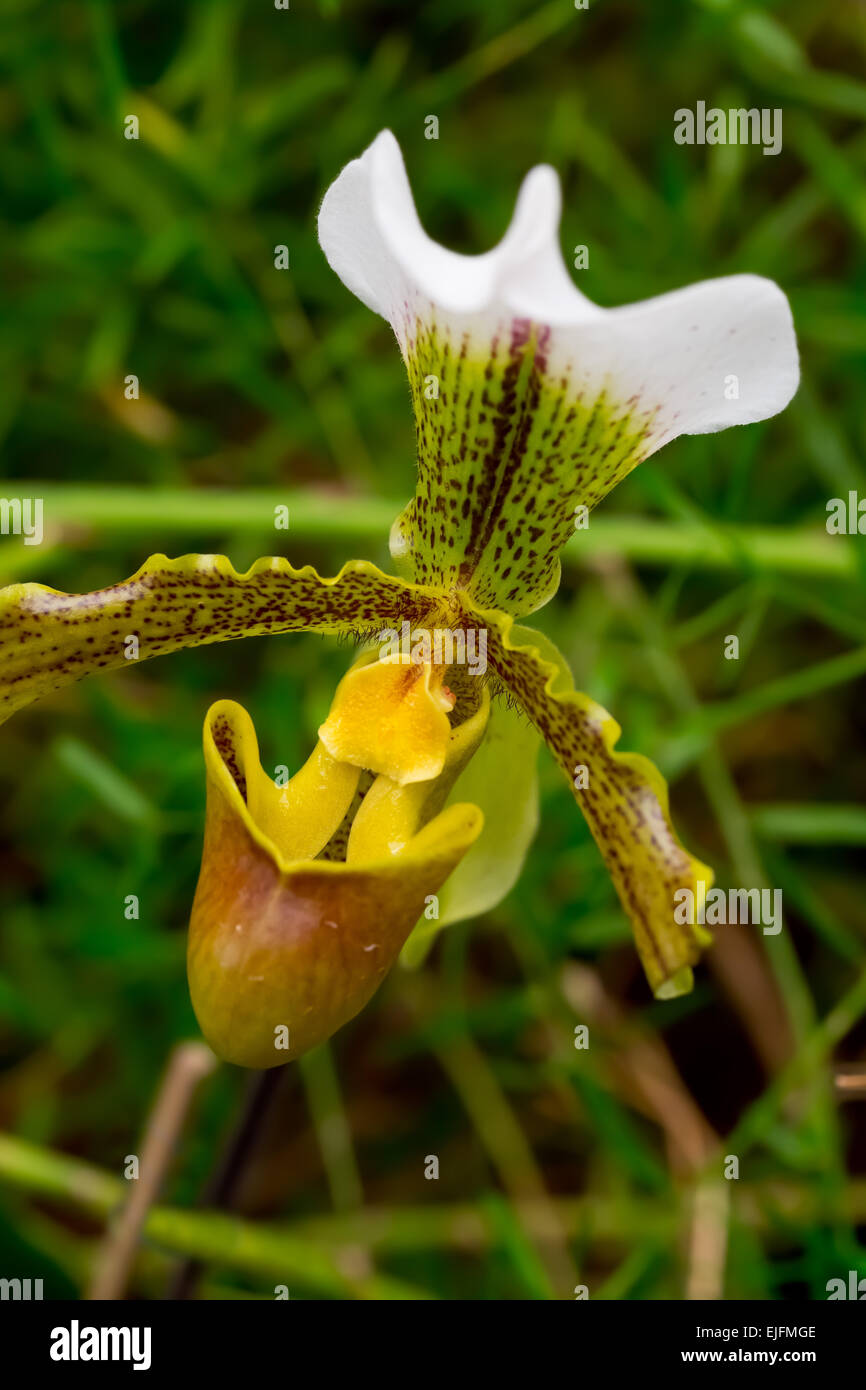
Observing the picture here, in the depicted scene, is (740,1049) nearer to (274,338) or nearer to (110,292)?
(274,338)

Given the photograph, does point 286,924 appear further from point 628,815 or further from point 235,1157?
point 235,1157

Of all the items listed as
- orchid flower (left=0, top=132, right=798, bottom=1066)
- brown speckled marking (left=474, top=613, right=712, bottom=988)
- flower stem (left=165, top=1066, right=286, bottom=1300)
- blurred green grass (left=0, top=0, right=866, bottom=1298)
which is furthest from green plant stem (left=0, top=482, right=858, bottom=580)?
flower stem (left=165, top=1066, right=286, bottom=1300)

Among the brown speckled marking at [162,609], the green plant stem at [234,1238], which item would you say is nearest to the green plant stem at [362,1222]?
the green plant stem at [234,1238]

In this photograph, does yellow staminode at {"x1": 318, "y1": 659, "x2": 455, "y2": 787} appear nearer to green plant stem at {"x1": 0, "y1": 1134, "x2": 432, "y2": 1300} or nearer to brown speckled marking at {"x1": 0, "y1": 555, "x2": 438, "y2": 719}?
brown speckled marking at {"x1": 0, "y1": 555, "x2": 438, "y2": 719}

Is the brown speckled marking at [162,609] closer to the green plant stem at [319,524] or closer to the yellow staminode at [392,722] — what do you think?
the yellow staminode at [392,722]

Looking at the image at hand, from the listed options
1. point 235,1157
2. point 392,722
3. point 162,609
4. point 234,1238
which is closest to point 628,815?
point 392,722

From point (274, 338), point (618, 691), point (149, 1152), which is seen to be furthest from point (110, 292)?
point (149, 1152)
